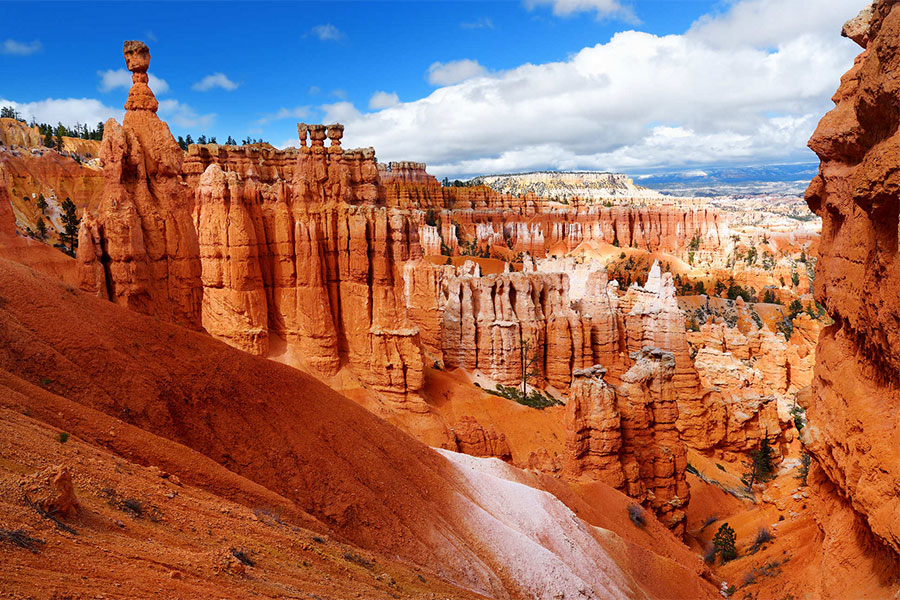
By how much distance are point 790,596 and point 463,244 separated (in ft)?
307

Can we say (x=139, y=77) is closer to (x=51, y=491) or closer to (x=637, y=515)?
(x=51, y=491)

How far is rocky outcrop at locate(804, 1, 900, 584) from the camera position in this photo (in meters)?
8.58

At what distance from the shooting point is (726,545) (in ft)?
64.0

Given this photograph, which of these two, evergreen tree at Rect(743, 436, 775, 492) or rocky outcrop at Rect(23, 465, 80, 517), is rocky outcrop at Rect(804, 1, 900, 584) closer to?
rocky outcrop at Rect(23, 465, 80, 517)

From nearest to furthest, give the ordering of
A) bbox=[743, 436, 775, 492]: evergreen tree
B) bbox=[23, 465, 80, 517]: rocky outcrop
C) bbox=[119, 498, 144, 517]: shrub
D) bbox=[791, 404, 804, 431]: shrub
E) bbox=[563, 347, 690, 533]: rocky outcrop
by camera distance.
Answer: bbox=[23, 465, 80, 517]: rocky outcrop → bbox=[119, 498, 144, 517]: shrub → bbox=[563, 347, 690, 533]: rocky outcrop → bbox=[743, 436, 775, 492]: evergreen tree → bbox=[791, 404, 804, 431]: shrub

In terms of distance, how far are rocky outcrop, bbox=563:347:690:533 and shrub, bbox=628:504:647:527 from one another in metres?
1.50

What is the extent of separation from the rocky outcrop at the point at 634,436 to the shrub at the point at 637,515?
1.50m

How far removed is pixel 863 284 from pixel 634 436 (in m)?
13.6

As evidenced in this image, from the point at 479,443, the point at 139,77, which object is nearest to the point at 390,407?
the point at 479,443

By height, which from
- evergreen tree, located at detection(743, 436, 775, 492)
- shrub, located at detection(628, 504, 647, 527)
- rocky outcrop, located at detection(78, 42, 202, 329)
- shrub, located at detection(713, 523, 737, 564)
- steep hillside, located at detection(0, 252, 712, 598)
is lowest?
evergreen tree, located at detection(743, 436, 775, 492)

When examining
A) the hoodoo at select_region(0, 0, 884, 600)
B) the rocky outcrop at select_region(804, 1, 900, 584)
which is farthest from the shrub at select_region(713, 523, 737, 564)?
the rocky outcrop at select_region(804, 1, 900, 584)

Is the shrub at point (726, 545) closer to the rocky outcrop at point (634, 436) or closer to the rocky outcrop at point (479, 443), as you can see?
the rocky outcrop at point (634, 436)

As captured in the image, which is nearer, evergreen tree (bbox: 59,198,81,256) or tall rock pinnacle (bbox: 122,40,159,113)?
tall rock pinnacle (bbox: 122,40,159,113)

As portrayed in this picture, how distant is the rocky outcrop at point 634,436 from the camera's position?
21.2 m
